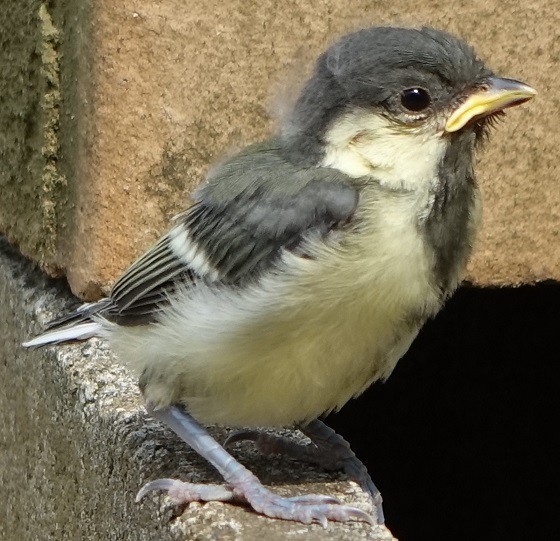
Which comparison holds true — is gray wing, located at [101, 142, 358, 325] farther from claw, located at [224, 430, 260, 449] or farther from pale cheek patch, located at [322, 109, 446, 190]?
claw, located at [224, 430, 260, 449]

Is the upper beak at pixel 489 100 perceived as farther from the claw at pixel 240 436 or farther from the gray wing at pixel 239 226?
the claw at pixel 240 436

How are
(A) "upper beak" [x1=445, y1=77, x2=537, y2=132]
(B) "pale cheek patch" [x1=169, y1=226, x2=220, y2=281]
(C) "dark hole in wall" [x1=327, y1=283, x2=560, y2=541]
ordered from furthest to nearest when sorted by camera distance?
(C) "dark hole in wall" [x1=327, y1=283, x2=560, y2=541]
(B) "pale cheek patch" [x1=169, y1=226, x2=220, y2=281]
(A) "upper beak" [x1=445, y1=77, x2=537, y2=132]

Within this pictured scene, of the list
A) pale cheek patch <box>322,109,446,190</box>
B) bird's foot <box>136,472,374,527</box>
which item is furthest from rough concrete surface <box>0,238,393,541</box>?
pale cheek patch <box>322,109,446,190</box>

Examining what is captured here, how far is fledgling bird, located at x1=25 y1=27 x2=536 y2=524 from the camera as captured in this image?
2107 mm

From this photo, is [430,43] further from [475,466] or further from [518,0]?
[475,466]

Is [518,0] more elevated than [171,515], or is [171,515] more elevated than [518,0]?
[518,0]

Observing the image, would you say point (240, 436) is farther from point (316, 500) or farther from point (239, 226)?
point (239, 226)

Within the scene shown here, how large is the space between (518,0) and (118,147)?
1.09m

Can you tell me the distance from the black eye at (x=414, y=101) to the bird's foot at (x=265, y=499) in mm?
773

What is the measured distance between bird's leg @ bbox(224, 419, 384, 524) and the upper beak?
0.76 metres

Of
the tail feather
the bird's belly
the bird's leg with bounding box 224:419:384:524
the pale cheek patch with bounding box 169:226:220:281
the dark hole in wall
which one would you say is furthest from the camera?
the dark hole in wall

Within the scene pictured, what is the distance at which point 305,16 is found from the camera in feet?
9.25

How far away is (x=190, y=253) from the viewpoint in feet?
7.84

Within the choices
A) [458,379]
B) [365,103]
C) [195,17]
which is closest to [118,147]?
[195,17]
